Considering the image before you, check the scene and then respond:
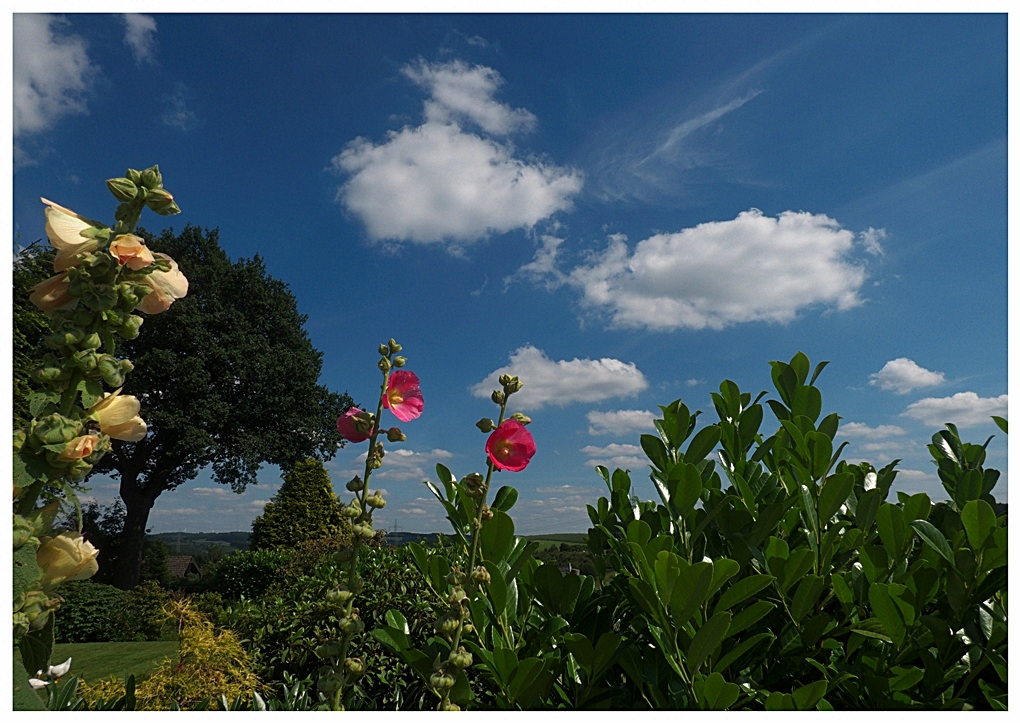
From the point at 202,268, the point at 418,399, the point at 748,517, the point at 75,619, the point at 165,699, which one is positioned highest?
the point at 202,268

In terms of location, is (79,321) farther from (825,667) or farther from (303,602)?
(303,602)

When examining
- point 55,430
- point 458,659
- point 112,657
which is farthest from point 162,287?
point 112,657

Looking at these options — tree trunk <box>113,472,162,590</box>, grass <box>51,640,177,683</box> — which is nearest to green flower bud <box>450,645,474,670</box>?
grass <box>51,640,177,683</box>

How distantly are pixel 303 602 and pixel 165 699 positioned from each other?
0.98 meters

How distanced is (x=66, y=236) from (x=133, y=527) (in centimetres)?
1950

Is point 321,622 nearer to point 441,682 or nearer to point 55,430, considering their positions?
point 441,682

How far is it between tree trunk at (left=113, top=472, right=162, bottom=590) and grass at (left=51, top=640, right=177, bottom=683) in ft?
28.0

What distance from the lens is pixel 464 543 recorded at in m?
1.66

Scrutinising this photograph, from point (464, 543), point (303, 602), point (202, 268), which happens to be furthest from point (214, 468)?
point (464, 543)

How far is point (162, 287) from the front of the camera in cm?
116

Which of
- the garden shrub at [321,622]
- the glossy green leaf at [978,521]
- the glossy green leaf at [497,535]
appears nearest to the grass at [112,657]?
the garden shrub at [321,622]

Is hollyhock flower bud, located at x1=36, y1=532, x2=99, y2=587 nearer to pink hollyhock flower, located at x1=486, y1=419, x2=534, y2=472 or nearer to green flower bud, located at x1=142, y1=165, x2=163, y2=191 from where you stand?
green flower bud, located at x1=142, y1=165, x2=163, y2=191

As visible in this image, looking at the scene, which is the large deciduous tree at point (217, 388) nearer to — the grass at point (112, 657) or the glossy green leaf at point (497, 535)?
the grass at point (112, 657)

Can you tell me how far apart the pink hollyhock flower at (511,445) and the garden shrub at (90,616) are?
1308 centimetres
